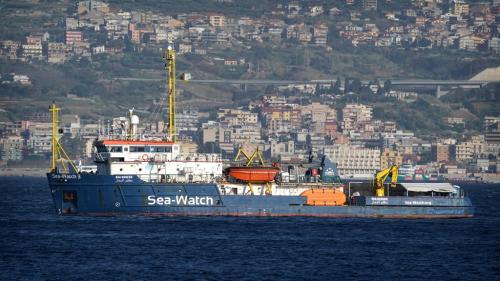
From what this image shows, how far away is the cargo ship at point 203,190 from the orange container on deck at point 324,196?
6 centimetres

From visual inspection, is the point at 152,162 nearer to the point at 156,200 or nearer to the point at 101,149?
the point at 156,200

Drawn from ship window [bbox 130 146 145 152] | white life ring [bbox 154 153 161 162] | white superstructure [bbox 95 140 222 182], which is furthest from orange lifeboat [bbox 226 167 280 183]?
ship window [bbox 130 146 145 152]

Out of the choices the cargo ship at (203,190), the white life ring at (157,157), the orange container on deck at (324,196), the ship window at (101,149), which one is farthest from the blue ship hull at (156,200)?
the ship window at (101,149)

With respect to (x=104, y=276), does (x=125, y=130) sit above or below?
above

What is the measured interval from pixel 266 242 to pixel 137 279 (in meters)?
14.4

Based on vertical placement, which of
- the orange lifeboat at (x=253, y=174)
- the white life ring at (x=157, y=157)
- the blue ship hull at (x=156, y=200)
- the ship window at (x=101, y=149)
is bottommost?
the blue ship hull at (x=156, y=200)

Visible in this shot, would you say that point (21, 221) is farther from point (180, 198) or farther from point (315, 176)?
point (315, 176)

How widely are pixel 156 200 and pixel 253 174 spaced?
620 centimetres

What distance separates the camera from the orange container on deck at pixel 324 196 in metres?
87.5

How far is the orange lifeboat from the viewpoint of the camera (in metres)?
86.1

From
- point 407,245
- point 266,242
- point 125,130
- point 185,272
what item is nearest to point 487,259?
point 407,245

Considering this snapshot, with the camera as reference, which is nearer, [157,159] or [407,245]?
[407,245]

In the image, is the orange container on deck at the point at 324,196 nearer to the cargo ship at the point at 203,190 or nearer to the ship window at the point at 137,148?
the cargo ship at the point at 203,190

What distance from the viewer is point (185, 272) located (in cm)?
6128
